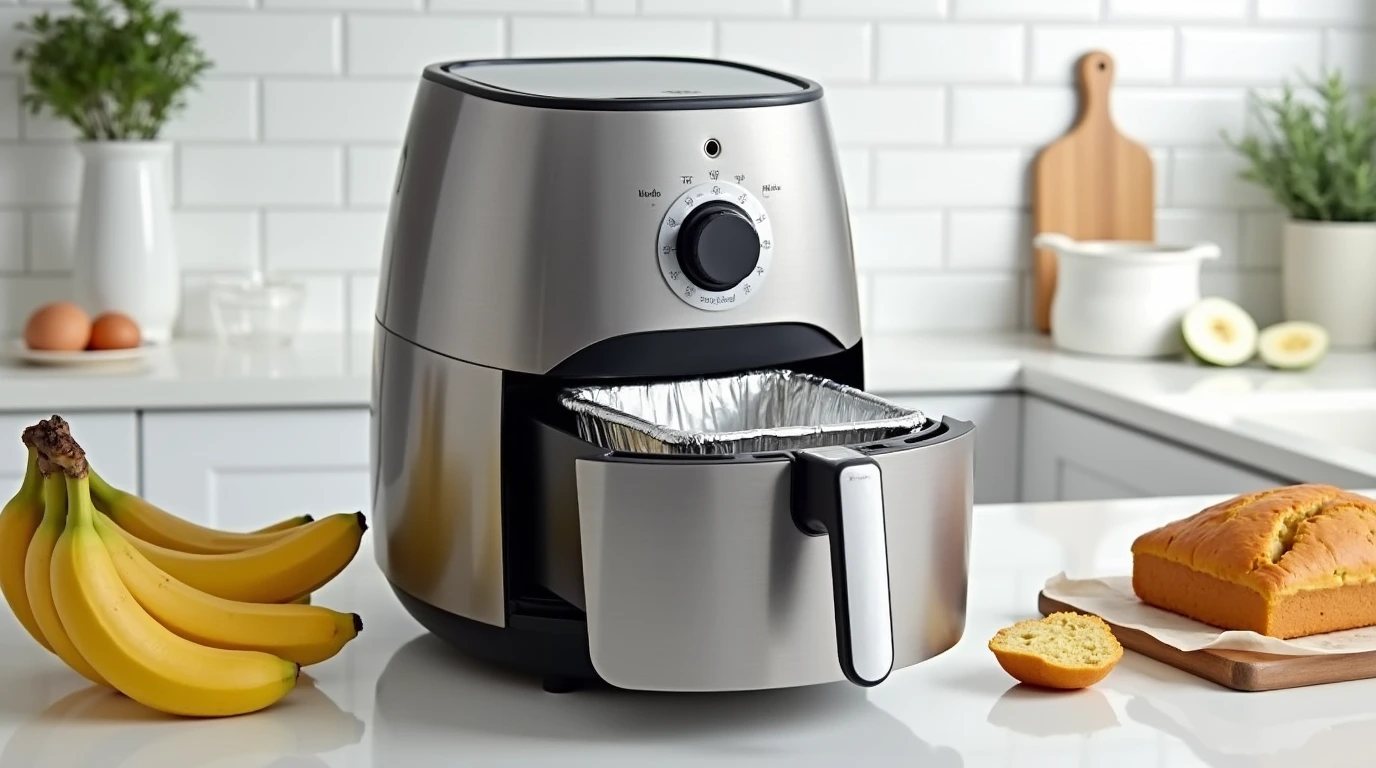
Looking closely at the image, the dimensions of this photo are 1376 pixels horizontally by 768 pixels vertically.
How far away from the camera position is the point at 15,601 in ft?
2.53

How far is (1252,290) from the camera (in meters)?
2.53

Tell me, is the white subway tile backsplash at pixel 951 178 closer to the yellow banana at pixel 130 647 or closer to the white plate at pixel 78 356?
the white plate at pixel 78 356

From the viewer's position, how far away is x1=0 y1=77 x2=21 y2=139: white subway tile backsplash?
2.12 m

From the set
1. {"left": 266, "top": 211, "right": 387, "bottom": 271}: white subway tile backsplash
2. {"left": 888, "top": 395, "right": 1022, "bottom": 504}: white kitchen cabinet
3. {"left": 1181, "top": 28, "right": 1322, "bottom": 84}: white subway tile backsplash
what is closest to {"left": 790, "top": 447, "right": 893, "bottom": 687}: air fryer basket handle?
{"left": 888, "top": 395, "right": 1022, "bottom": 504}: white kitchen cabinet

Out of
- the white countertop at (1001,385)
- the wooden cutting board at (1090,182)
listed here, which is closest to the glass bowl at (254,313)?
the white countertop at (1001,385)

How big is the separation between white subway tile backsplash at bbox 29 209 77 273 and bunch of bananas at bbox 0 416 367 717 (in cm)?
147

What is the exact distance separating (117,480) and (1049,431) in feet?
3.70

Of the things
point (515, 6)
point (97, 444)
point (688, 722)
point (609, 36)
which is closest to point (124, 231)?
point (97, 444)

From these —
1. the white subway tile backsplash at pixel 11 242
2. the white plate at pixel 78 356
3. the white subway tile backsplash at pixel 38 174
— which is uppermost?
the white subway tile backsplash at pixel 38 174

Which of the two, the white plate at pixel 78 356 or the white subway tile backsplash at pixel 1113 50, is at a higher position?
the white subway tile backsplash at pixel 1113 50

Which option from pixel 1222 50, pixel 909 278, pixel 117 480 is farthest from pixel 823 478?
pixel 1222 50

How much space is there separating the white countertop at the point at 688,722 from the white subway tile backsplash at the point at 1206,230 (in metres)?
1.73

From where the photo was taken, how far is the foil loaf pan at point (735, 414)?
28.4 inches

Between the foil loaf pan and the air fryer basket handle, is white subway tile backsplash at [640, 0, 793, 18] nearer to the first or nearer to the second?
the foil loaf pan
